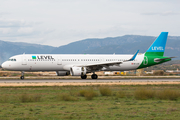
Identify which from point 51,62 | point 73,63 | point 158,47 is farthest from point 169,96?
point 158,47

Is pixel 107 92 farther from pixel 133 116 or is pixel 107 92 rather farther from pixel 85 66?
pixel 85 66

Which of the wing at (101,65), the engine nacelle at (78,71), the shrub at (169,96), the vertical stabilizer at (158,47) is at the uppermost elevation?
the vertical stabilizer at (158,47)

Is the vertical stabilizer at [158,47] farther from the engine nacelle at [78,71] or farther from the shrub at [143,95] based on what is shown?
the shrub at [143,95]

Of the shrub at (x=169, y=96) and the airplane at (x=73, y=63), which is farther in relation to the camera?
the airplane at (x=73, y=63)

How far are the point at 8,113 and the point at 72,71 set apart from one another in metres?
26.9

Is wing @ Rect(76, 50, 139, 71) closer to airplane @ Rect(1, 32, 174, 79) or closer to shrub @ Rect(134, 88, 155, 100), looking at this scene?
airplane @ Rect(1, 32, 174, 79)

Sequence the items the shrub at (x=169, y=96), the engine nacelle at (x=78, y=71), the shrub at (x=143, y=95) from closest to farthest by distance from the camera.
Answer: the shrub at (x=169, y=96) → the shrub at (x=143, y=95) → the engine nacelle at (x=78, y=71)

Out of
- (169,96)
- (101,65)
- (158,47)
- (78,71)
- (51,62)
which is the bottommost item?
(169,96)

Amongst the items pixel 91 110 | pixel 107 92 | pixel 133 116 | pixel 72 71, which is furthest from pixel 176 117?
pixel 72 71

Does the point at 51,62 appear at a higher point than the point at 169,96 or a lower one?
higher

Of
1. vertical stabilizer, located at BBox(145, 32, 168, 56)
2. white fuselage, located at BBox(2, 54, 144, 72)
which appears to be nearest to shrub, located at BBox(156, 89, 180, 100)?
white fuselage, located at BBox(2, 54, 144, 72)

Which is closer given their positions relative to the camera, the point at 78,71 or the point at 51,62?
the point at 78,71

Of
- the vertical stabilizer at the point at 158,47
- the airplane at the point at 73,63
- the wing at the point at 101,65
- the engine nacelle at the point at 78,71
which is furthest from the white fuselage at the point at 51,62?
the vertical stabilizer at the point at 158,47

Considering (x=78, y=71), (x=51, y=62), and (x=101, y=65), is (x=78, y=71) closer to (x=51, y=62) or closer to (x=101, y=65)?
(x=101, y=65)
